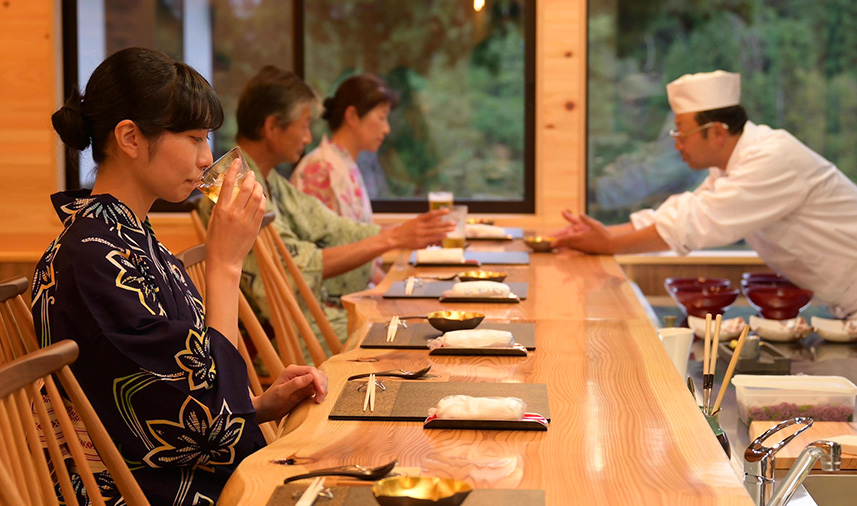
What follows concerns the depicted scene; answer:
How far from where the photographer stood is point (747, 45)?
4254 millimetres

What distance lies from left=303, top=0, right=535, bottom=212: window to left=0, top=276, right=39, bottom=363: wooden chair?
3.10m

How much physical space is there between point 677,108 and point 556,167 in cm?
106

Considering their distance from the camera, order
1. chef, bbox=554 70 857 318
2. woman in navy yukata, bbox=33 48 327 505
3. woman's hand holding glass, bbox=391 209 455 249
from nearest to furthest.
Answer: woman in navy yukata, bbox=33 48 327 505 < woman's hand holding glass, bbox=391 209 455 249 < chef, bbox=554 70 857 318

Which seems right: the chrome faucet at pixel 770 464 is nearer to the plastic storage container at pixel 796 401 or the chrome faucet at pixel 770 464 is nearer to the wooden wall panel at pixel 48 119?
the plastic storage container at pixel 796 401

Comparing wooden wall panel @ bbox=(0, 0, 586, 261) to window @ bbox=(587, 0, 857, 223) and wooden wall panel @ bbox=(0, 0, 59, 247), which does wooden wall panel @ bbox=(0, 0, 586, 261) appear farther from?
window @ bbox=(587, 0, 857, 223)

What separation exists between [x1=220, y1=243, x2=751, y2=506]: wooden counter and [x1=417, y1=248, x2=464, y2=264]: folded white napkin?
3.21 ft

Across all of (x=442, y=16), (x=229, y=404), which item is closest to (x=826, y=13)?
(x=442, y=16)

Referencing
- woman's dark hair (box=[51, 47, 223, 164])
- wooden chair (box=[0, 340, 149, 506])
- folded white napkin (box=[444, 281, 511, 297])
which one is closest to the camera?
wooden chair (box=[0, 340, 149, 506])

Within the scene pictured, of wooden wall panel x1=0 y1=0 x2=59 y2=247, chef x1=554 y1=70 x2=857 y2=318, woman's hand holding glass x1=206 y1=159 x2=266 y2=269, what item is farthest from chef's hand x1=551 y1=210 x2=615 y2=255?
wooden wall panel x1=0 y1=0 x2=59 y2=247

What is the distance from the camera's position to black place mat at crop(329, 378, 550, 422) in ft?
4.09

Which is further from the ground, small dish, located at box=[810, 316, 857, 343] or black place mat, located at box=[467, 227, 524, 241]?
black place mat, located at box=[467, 227, 524, 241]

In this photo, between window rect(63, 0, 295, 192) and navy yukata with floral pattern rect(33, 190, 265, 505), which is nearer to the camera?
navy yukata with floral pattern rect(33, 190, 265, 505)

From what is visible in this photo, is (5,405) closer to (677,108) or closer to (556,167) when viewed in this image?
(677,108)

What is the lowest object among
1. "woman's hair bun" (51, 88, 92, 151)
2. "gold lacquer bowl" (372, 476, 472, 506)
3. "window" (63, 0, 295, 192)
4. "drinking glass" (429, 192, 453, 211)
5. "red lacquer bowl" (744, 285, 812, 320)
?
"red lacquer bowl" (744, 285, 812, 320)
